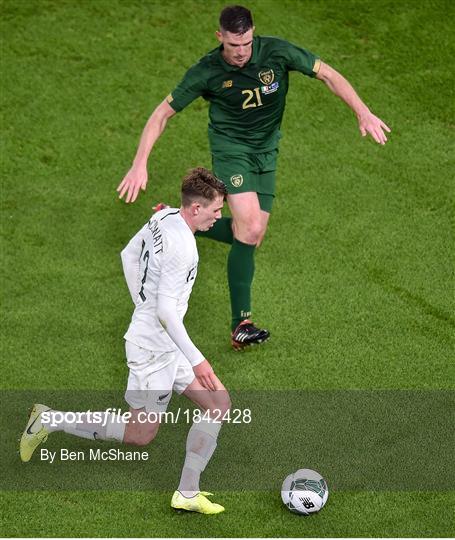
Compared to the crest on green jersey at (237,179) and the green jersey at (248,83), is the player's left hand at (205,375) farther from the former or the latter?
the green jersey at (248,83)

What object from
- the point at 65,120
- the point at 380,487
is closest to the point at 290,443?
the point at 380,487

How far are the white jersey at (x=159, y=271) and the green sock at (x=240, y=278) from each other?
1.75 meters

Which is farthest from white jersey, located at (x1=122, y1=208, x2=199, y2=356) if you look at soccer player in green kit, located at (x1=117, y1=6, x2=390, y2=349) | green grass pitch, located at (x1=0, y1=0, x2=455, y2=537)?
soccer player in green kit, located at (x1=117, y1=6, x2=390, y2=349)

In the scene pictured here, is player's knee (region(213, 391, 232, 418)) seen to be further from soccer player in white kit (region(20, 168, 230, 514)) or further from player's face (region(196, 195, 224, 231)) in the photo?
player's face (region(196, 195, 224, 231))

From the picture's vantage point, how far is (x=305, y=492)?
28.1ft

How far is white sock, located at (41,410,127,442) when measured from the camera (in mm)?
8898

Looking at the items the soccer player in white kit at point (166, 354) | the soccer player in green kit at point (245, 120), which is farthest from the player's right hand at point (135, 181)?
the soccer player in white kit at point (166, 354)

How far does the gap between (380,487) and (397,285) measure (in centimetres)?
263

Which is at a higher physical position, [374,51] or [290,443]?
[374,51]

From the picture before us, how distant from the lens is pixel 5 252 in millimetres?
11508

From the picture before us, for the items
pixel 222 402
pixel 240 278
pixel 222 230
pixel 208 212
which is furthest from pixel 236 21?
pixel 222 402

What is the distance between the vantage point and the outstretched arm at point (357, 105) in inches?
385

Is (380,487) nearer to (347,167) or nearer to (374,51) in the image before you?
(347,167)

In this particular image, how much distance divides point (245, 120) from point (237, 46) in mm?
764
